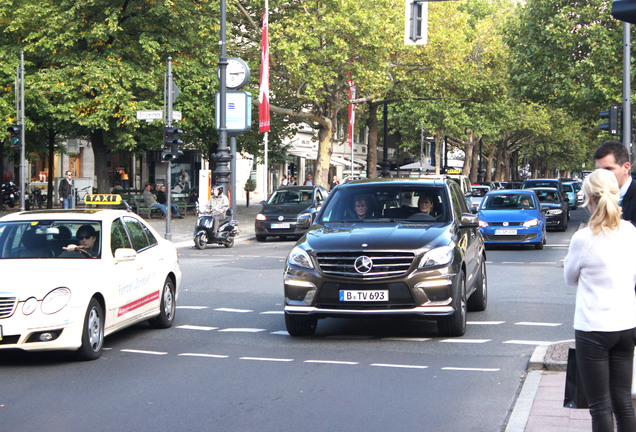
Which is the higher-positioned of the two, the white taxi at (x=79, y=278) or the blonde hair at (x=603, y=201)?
the blonde hair at (x=603, y=201)

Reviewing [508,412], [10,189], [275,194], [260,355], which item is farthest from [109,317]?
[10,189]

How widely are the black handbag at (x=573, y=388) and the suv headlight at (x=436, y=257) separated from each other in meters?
4.51

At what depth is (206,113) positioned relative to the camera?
37031 mm

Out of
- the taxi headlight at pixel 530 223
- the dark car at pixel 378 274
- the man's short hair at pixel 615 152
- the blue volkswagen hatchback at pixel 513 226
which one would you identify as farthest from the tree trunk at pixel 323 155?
the man's short hair at pixel 615 152

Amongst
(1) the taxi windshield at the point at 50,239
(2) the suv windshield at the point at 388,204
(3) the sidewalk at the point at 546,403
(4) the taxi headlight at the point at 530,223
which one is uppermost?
(2) the suv windshield at the point at 388,204

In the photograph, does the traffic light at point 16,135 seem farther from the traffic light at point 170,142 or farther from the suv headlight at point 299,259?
the suv headlight at point 299,259

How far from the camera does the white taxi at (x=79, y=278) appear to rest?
8297mm

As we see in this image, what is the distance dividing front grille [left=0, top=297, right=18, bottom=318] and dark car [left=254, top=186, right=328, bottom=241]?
61.9ft

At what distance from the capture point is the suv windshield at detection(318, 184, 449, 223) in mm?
11000

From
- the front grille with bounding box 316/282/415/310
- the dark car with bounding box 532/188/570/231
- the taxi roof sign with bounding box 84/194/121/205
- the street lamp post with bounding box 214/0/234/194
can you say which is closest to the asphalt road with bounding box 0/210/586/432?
the front grille with bounding box 316/282/415/310

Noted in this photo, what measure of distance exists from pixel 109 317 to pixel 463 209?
16.4 ft

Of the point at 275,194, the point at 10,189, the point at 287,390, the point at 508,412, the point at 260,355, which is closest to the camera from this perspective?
the point at 508,412

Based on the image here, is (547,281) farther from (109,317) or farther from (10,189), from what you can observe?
(10,189)

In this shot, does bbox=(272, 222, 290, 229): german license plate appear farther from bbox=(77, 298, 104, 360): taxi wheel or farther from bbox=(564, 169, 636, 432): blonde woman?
bbox=(564, 169, 636, 432): blonde woman
